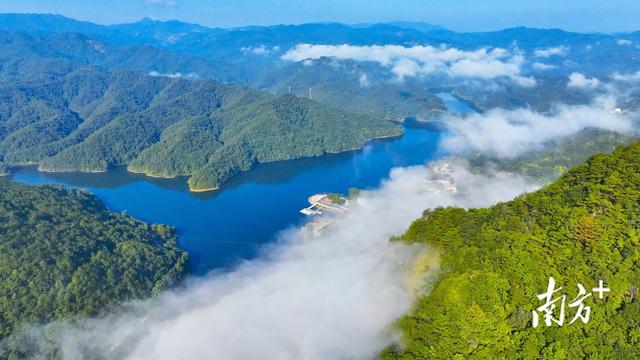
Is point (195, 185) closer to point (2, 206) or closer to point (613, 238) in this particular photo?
point (2, 206)

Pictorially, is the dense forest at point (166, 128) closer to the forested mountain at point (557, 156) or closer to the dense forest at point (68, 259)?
the dense forest at point (68, 259)

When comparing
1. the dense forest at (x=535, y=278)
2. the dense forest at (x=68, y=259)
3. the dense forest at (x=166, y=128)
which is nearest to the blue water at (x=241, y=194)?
the dense forest at (x=166, y=128)

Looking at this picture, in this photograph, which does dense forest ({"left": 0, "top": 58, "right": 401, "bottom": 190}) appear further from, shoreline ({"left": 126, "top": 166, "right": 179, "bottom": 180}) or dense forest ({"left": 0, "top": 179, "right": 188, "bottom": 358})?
dense forest ({"left": 0, "top": 179, "right": 188, "bottom": 358})

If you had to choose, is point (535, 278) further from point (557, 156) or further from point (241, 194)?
point (557, 156)

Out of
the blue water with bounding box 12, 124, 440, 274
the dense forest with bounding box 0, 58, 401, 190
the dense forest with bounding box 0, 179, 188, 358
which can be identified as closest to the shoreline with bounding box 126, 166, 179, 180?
the dense forest with bounding box 0, 58, 401, 190

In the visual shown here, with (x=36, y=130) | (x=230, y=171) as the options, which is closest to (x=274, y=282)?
(x=230, y=171)

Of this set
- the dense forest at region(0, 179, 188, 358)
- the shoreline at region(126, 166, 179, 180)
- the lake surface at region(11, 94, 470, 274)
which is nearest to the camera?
the dense forest at region(0, 179, 188, 358)
